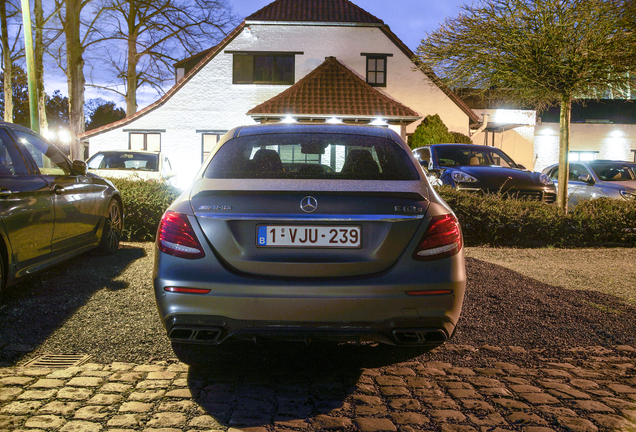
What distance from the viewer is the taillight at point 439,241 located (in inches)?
117

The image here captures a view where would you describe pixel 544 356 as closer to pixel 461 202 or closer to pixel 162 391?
pixel 162 391

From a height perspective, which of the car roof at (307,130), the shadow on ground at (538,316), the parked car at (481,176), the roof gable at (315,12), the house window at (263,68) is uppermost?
the roof gable at (315,12)

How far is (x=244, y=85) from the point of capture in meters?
24.3

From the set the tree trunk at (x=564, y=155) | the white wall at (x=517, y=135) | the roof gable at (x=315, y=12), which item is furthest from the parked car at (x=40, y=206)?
the white wall at (x=517, y=135)

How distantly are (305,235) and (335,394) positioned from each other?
974 millimetres

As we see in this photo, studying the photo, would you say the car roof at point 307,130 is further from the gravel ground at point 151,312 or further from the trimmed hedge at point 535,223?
the trimmed hedge at point 535,223

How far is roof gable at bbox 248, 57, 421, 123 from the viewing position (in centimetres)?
2058

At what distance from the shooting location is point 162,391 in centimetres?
319

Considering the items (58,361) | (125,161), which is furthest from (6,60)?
(58,361)

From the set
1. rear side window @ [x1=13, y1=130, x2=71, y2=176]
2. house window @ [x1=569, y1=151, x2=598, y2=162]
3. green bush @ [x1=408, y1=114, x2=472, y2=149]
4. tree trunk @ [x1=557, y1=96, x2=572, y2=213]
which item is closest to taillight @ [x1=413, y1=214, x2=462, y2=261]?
rear side window @ [x1=13, y1=130, x2=71, y2=176]

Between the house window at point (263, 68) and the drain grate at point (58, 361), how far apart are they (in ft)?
71.0

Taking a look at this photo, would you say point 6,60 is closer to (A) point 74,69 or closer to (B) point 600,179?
(A) point 74,69

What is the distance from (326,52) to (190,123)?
694 centimetres

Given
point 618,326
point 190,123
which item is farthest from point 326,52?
point 618,326
